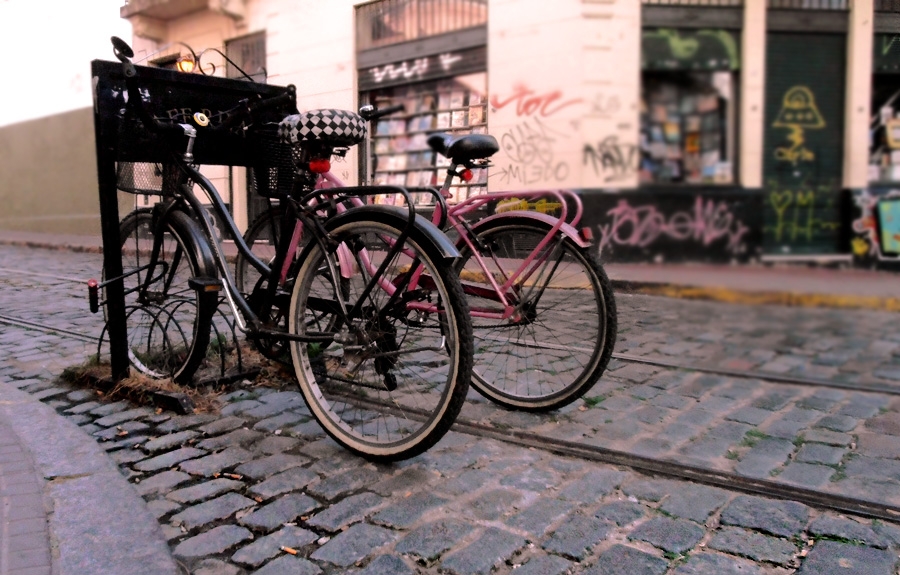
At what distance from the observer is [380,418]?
2.94 metres

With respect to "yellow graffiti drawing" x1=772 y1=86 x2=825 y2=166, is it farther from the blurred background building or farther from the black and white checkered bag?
the black and white checkered bag

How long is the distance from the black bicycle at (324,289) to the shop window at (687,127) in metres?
1.35

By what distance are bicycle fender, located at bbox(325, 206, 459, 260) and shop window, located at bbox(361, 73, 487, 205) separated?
0.11 metres

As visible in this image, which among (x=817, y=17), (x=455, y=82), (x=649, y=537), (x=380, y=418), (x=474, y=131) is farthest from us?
(x=380, y=418)

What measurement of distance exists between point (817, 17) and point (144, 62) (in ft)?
9.90

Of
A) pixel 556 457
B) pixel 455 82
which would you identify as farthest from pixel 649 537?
pixel 455 82

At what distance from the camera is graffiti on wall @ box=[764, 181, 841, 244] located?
84 centimetres

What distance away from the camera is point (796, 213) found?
853 millimetres

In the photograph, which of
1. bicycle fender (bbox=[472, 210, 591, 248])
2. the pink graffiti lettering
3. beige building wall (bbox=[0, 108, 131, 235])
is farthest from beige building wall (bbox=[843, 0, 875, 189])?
beige building wall (bbox=[0, 108, 131, 235])

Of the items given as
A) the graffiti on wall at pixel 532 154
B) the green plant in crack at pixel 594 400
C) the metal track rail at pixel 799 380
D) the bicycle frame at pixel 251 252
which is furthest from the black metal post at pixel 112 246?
the metal track rail at pixel 799 380

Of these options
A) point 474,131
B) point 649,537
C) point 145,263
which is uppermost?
point 474,131

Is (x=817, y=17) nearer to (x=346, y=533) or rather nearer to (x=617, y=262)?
(x=617, y=262)

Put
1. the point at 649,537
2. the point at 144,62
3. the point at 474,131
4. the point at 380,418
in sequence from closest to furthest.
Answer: the point at 474,131 < the point at 649,537 < the point at 380,418 < the point at 144,62

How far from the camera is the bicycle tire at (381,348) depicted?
89.7 inches
